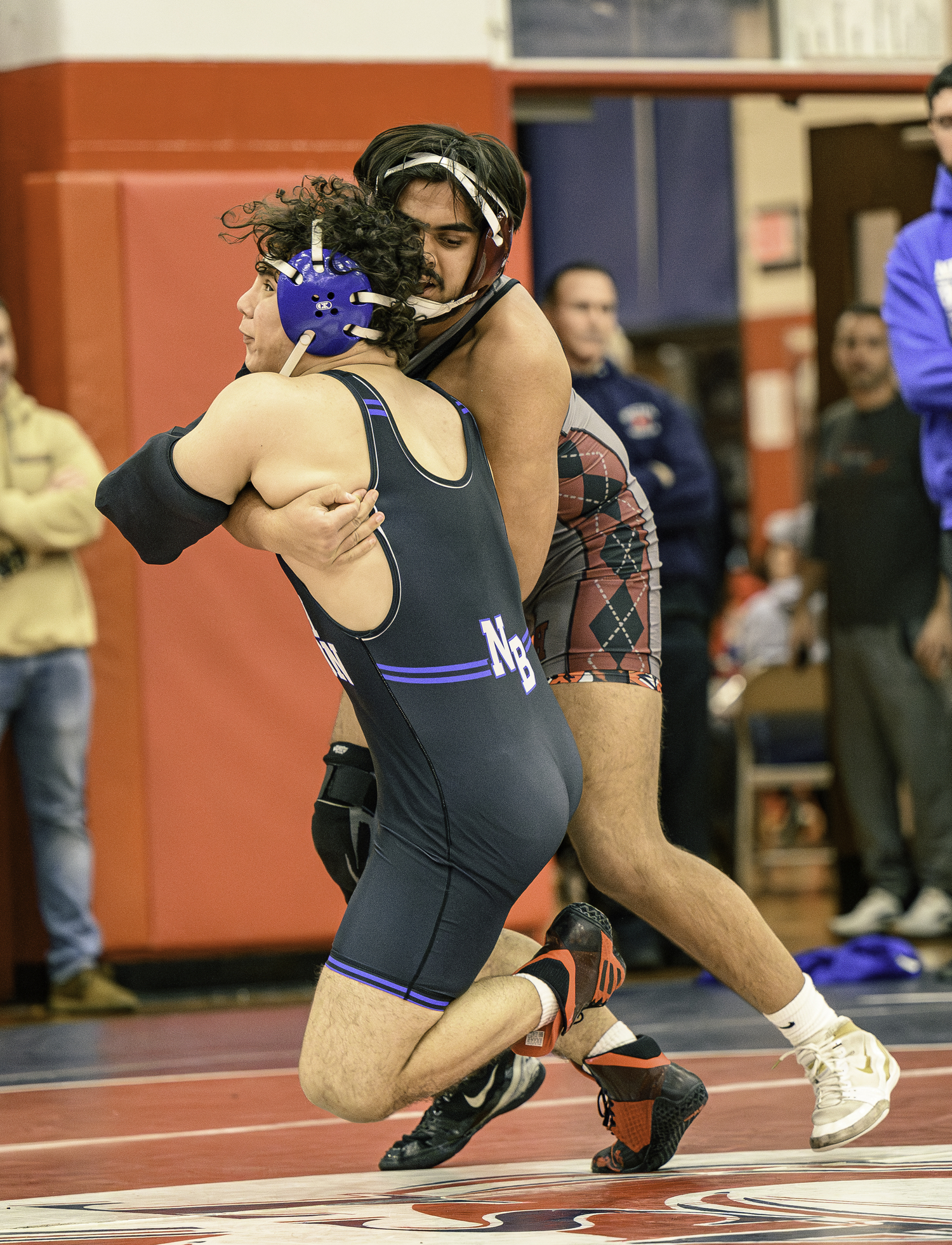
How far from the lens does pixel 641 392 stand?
6457 millimetres

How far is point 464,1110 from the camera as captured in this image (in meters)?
3.48

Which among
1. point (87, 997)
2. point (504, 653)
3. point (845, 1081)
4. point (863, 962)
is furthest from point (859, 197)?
point (504, 653)

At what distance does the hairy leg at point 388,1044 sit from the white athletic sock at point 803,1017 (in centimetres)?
57

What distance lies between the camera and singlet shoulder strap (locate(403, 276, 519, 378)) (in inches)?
128

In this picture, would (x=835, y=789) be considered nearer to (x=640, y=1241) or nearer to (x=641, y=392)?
(x=641, y=392)

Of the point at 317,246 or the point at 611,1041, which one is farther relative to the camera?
the point at 611,1041

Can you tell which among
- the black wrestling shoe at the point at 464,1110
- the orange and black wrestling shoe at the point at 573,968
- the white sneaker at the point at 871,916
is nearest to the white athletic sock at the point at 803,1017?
the orange and black wrestling shoe at the point at 573,968

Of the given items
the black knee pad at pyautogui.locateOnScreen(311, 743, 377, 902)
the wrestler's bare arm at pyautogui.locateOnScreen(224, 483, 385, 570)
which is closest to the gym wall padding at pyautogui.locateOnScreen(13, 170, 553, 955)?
the black knee pad at pyautogui.locateOnScreen(311, 743, 377, 902)

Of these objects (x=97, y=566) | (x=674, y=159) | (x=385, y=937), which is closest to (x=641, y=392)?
(x=97, y=566)

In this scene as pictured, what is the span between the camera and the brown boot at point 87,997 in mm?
5941

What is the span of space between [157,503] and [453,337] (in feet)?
2.05

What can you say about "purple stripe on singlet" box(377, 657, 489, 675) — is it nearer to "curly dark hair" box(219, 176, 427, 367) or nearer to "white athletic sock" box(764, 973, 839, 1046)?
"curly dark hair" box(219, 176, 427, 367)

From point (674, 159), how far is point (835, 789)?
19.4 feet

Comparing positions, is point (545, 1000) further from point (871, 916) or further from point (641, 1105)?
point (871, 916)
